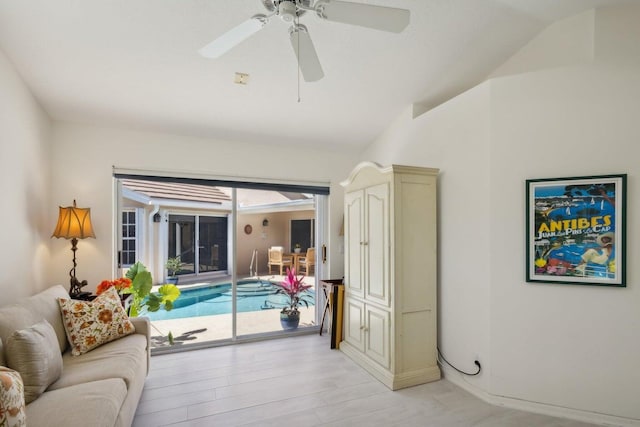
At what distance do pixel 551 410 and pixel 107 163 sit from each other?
4.61 meters

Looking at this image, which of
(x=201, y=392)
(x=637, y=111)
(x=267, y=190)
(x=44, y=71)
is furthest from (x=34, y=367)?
(x=637, y=111)

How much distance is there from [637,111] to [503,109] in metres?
0.83

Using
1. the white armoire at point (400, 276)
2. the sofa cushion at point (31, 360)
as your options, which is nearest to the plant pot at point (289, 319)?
the white armoire at point (400, 276)

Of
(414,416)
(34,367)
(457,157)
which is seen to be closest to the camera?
(34,367)

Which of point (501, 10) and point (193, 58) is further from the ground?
point (501, 10)

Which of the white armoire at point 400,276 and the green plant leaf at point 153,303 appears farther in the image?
the green plant leaf at point 153,303

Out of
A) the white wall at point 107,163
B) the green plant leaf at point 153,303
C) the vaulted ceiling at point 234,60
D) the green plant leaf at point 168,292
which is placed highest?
the vaulted ceiling at point 234,60

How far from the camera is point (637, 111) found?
2.30m

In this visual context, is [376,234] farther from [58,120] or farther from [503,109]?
[58,120]

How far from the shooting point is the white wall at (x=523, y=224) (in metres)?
2.34

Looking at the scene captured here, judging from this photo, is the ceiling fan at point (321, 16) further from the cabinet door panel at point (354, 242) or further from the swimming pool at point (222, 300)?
the swimming pool at point (222, 300)

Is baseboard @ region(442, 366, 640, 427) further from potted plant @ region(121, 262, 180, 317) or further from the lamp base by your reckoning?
the lamp base

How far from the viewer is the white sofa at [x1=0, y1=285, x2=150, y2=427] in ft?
5.33

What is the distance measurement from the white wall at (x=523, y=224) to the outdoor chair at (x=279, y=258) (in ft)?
7.30
